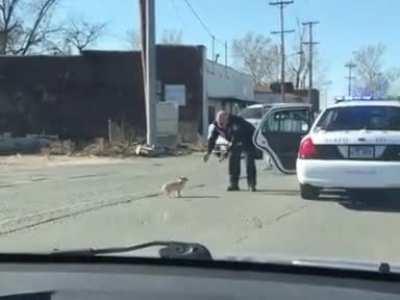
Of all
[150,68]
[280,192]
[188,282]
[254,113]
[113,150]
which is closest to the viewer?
[188,282]

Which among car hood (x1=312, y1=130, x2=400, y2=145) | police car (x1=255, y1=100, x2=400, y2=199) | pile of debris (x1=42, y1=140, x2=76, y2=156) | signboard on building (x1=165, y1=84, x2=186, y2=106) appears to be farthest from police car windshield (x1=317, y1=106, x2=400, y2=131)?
signboard on building (x1=165, y1=84, x2=186, y2=106)

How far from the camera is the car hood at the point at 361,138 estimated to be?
44.9 ft

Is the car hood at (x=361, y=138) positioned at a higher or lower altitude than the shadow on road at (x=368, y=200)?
higher

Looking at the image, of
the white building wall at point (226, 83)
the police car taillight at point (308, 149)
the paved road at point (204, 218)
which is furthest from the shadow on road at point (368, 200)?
the white building wall at point (226, 83)

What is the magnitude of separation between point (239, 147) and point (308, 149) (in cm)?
308

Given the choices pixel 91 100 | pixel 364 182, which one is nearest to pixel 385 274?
pixel 364 182

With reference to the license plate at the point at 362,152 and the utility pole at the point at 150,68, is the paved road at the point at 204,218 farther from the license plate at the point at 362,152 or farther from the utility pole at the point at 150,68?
the utility pole at the point at 150,68

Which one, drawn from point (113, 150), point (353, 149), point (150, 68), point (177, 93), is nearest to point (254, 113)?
point (150, 68)

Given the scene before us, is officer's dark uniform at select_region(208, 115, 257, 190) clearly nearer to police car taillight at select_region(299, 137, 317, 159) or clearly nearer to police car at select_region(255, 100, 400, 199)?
police car at select_region(255, 100, 400, 199)

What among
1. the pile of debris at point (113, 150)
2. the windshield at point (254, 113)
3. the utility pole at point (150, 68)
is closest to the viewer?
the utility pole at point (150, 68)

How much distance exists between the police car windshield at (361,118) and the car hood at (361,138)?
14.7 inches

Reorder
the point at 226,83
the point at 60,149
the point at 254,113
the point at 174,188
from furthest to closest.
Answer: the point at 226,83 < the point at 254,113 < the point at 60,149 < the point at 174,188

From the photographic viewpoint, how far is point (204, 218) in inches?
505

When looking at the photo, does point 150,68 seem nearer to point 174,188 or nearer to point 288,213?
point 174,188
